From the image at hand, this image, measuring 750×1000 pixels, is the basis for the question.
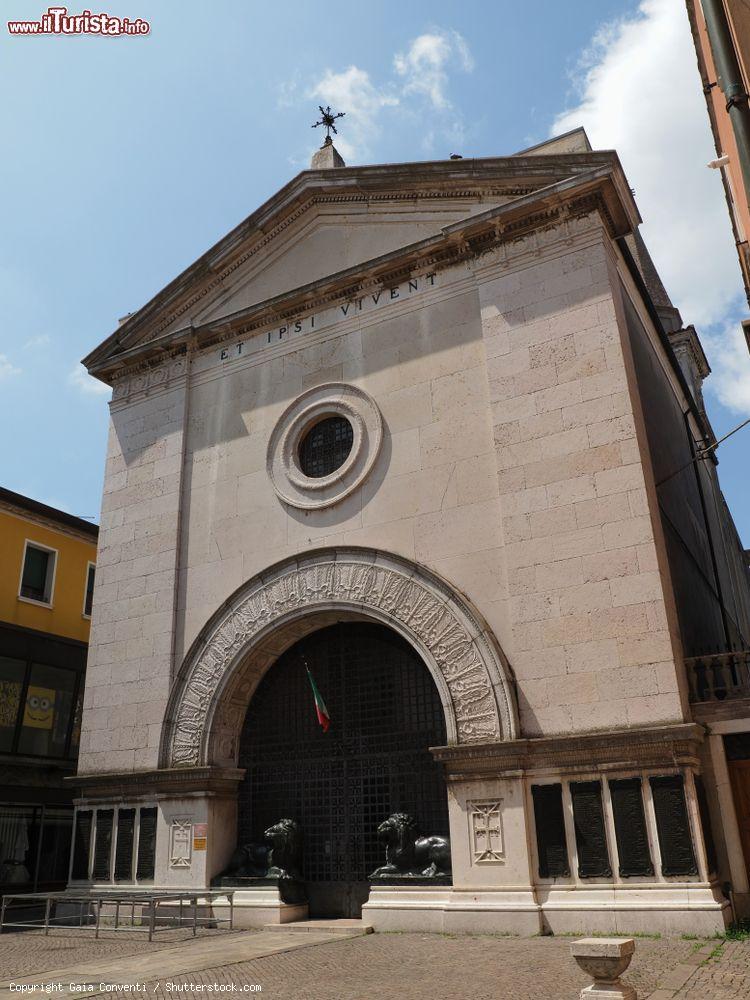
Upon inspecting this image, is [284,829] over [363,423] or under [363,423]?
under

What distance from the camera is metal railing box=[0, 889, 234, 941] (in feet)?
43.8

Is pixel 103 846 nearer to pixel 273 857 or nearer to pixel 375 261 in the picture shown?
pixel 273 857

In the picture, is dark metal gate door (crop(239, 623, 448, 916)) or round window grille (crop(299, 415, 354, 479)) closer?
dark metal gate door (crop(239, 623, 448, 916))

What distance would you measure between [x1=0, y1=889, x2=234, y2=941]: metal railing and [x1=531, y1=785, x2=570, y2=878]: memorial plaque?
5209mm

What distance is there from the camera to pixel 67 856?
22.6 meters

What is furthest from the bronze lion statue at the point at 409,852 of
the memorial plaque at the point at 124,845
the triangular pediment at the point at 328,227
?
the triangular pediment at the point at 328,227

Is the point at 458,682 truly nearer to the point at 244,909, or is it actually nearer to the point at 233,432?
the point at 244,909

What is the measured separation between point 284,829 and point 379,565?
485 cm

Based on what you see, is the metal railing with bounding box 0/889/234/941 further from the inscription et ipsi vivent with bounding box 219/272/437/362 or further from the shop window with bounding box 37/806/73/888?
the inscription et ipsi vivent with bounding box 219/272/437/362

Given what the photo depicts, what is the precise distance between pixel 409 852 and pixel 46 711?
13.6m

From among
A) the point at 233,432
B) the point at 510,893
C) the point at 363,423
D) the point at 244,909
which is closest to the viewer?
the point at 510,893

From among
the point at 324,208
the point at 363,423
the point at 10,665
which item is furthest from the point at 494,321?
the point at 10,665

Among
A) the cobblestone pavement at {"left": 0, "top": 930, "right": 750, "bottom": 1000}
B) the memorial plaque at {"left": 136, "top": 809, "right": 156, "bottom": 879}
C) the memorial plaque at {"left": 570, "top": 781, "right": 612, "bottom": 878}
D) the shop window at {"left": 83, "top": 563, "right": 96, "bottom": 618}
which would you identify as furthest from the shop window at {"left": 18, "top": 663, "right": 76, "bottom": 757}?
the memorial plaque at {"left": 570, "top": 781, "right": 612, "bottom": 878}

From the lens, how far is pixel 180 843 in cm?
1513
